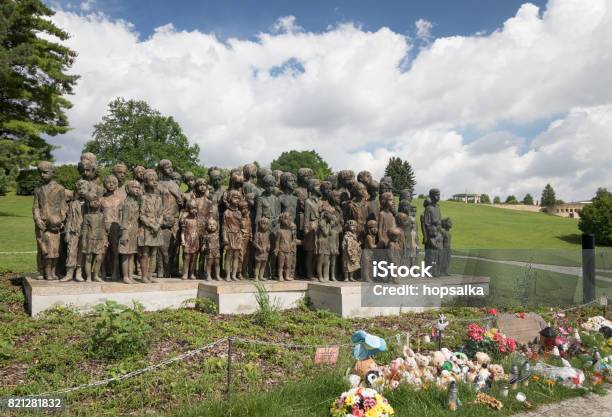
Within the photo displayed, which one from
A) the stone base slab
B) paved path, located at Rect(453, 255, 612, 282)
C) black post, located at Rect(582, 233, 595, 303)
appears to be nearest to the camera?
the stone base slab

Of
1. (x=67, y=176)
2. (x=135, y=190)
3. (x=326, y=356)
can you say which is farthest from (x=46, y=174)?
(x=67, y=176)

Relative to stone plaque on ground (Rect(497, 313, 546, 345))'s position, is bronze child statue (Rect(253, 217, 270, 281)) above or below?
above

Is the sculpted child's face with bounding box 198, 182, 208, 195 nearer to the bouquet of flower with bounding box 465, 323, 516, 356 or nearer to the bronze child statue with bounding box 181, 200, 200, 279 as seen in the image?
the bronze child statue with bounding box 181, 200, 200, 279

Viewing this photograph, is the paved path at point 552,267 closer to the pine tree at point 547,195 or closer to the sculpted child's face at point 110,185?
the sculpted child's face at point 110,185

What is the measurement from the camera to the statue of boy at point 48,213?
8648 mm

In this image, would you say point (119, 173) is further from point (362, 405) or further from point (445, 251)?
point (445, 251)

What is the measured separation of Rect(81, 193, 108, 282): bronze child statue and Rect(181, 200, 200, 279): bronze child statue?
1.43 m

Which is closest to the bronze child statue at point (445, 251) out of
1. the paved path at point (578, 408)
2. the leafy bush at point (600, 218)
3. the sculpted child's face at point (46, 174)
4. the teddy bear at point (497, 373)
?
the teddy bear at point (497, 373)

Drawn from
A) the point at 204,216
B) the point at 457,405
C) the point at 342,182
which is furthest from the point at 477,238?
the point at 457,405

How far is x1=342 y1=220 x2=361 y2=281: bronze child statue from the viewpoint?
33.3 ft

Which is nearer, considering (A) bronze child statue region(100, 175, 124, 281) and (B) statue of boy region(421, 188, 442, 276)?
(A) bronze child statue region(100, 175, 124, 281)

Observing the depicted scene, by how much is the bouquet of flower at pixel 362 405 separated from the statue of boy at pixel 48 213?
20.2ft

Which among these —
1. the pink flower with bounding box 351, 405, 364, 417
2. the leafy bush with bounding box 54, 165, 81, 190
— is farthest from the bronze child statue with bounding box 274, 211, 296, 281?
the leafy bush with bounding box 54, 165, 81, 190

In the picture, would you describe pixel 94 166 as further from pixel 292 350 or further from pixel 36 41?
pixel 36 41
